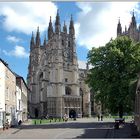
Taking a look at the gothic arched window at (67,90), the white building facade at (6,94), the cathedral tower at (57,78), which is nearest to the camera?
the white building facade at (6,94)

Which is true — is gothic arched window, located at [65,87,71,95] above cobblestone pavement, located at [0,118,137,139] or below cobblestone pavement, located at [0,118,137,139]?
above

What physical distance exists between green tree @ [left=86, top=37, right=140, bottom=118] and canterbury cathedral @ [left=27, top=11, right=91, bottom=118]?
57.4m

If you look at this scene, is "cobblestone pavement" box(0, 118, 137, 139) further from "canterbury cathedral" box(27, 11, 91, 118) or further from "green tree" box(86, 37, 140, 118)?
"canterbury cathedral" box(27, 11, 91, 118)

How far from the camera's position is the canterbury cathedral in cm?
10806

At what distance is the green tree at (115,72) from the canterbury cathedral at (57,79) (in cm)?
5740

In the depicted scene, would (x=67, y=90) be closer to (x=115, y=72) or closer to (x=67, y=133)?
(x=115, y=72)

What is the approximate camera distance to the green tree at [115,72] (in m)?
47.0

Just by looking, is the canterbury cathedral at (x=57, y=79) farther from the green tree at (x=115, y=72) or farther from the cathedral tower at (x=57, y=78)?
the green tree at (x=115, y=72)

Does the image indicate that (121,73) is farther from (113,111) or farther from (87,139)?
(87,139)

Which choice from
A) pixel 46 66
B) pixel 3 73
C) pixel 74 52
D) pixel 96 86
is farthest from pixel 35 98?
pixel 3 73

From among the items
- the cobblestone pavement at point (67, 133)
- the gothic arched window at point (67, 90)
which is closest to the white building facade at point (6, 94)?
the cobblestone pavement at point (67, 133)

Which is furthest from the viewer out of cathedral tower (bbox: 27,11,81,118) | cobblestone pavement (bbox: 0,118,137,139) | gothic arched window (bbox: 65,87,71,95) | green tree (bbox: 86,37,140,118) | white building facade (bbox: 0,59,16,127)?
gothic arched window (bbox: 65,87,71,95)

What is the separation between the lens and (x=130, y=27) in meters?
121

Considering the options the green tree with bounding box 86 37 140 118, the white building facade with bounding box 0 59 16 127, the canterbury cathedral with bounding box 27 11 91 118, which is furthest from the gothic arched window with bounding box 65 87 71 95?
the white building facade with bounding box 0 59 16 127
